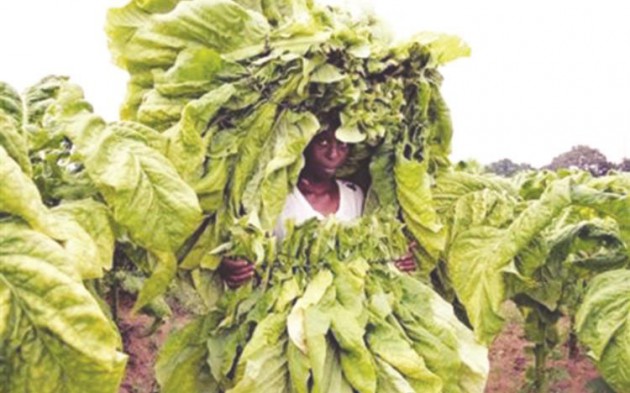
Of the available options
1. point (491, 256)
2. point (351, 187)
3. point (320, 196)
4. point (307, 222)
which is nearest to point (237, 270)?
point (307, 222)

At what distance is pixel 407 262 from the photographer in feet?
9.29

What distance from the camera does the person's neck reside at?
110 inches

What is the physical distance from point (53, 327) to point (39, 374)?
0.34ft

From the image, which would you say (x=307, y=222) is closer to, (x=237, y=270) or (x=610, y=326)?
(x=237, y=270)

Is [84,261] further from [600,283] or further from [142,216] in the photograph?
[600,283]

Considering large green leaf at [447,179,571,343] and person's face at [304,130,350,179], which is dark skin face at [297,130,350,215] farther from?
large green leaf at [447,179,571,343]

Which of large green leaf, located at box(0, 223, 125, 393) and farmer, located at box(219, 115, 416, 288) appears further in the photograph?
farmer, located at box(219, 115, 416, 288)

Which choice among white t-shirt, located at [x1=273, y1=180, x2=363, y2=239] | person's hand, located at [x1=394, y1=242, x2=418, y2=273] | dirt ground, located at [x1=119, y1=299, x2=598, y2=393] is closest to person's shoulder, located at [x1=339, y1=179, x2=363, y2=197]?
white t-shirt, located at [x1=273, y1=180, x2=363, y2=239]

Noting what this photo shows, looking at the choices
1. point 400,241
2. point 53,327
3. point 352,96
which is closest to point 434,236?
point 400,241

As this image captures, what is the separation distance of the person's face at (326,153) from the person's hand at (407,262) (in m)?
0.35

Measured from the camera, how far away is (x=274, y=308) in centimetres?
252

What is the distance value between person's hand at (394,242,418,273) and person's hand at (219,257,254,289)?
48cm

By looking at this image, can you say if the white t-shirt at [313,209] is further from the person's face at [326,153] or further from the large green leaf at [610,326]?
the large green leaf at [610,326]

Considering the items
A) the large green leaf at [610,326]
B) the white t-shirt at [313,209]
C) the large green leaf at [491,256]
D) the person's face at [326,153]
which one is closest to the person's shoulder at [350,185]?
the white t-shirt at [313,209]
